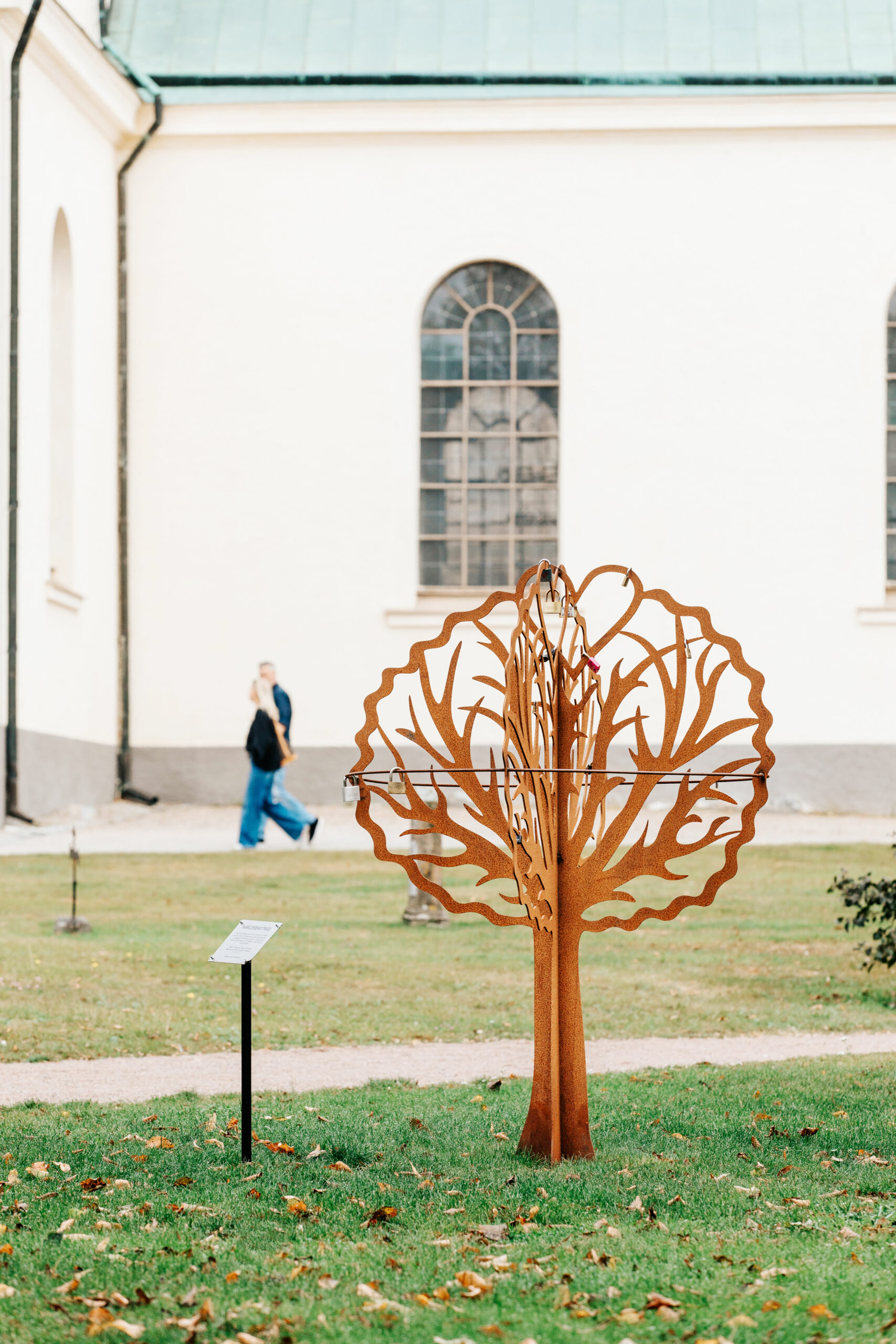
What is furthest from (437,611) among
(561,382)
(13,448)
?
(13,448)

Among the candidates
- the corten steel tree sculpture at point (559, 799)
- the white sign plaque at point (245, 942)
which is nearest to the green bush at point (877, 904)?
the corten steel tree sculpture at point (559, 799)

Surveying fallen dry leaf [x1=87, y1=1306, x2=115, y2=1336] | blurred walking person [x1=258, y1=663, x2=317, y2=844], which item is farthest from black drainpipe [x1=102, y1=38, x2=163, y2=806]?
fallen dry leaf [x1=87, y1=1306, x2=115, y2=1336]

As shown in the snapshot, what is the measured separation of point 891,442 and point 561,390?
16.7 feet

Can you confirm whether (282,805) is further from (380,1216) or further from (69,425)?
(380,1216)

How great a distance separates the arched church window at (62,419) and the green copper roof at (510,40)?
4278mm

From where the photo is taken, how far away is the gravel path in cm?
759

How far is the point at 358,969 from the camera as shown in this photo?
1081cm

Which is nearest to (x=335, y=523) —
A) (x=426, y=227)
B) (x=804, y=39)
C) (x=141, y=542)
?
Result: (x=141, y=542)

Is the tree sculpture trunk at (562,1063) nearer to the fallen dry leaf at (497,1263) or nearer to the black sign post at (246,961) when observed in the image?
the black sign post at (246,961)

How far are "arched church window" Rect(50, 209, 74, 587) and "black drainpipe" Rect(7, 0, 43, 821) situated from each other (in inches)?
84.7

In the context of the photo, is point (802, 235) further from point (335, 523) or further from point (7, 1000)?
point (7, 1000)

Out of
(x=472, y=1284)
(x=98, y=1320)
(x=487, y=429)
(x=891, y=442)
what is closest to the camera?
(x=98, y=1320)

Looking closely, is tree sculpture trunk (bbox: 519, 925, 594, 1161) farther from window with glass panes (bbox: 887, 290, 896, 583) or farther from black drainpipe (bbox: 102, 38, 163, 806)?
window with glass panes (bbox: 887, 290, 896, 583)

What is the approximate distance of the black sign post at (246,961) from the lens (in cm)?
576
